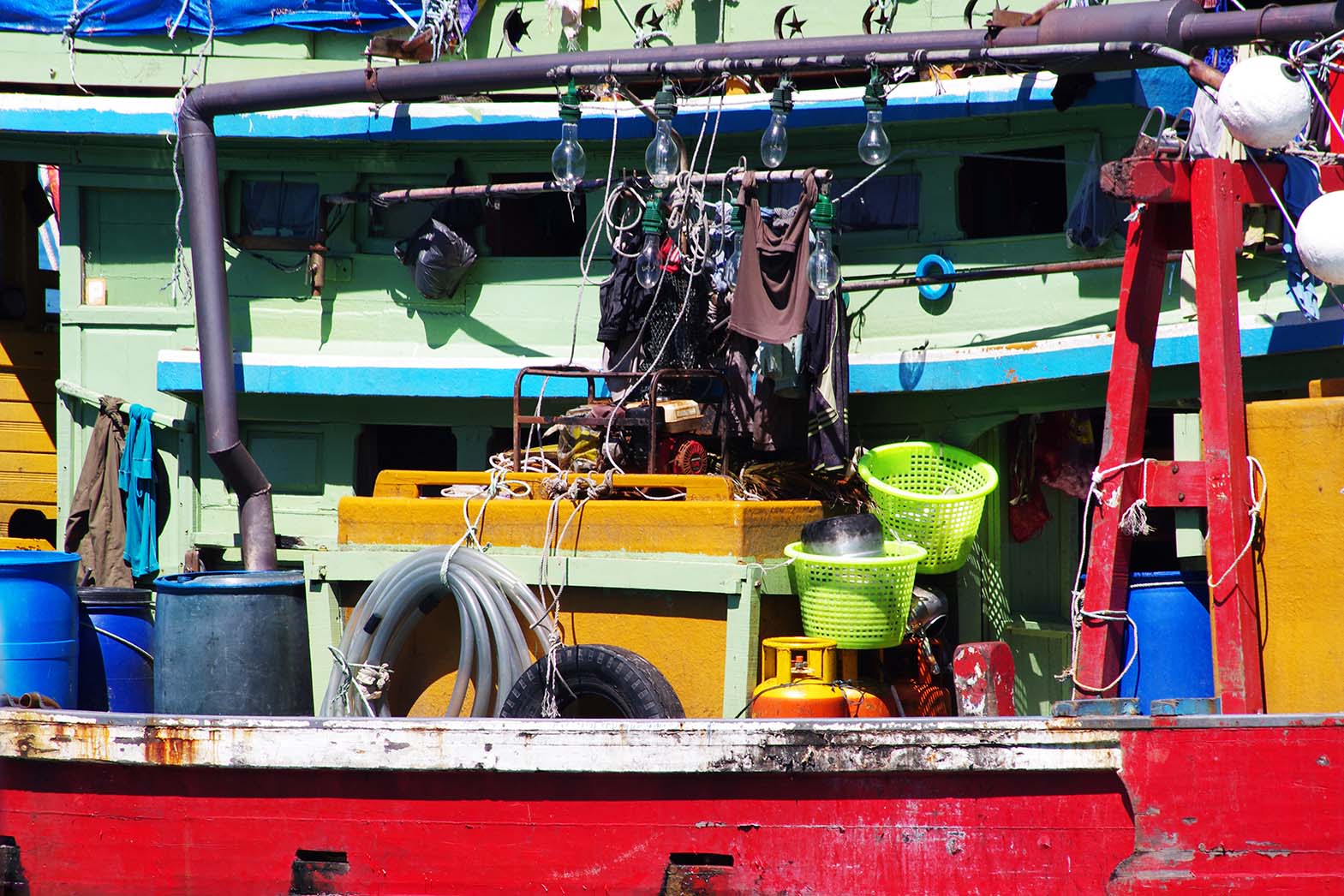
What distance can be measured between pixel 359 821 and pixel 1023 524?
433cm

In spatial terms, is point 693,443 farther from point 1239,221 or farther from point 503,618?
point 1239,221

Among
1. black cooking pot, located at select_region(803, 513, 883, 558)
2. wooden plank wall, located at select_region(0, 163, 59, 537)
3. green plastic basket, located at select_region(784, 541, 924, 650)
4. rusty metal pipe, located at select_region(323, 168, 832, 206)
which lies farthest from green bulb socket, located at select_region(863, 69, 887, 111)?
wooden plank wall, located at select_region(0, 163, 59, 537)

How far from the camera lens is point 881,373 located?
335 inches

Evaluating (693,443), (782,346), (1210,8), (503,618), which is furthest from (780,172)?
(503,618)

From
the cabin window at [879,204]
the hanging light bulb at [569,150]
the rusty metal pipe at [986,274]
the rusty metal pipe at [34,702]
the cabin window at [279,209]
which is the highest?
the cabin window at [279,209]

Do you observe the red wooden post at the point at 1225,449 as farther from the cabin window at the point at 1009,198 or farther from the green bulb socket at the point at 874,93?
the cabin window at the point at 1009,198

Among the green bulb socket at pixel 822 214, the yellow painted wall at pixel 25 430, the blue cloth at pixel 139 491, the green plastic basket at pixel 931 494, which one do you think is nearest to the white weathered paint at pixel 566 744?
the green plastic basket at pixel 931 494

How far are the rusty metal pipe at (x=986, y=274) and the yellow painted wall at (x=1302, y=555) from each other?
2.10 m

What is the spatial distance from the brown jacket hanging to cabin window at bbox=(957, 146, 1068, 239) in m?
1.39

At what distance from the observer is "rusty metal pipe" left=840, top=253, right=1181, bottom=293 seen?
7934 mm

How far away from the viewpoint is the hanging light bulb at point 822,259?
7.34 meters

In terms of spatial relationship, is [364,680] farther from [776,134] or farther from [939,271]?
[939,271]

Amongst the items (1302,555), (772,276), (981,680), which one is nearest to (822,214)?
(772,276)

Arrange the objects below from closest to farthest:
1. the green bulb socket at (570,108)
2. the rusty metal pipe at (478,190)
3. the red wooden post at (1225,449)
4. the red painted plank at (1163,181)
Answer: the red wooden post at (1225,449) < the red painted plank at (1163,181) < the green bulb socket at (570,108) < the rusty metal pipe at (478,190)
